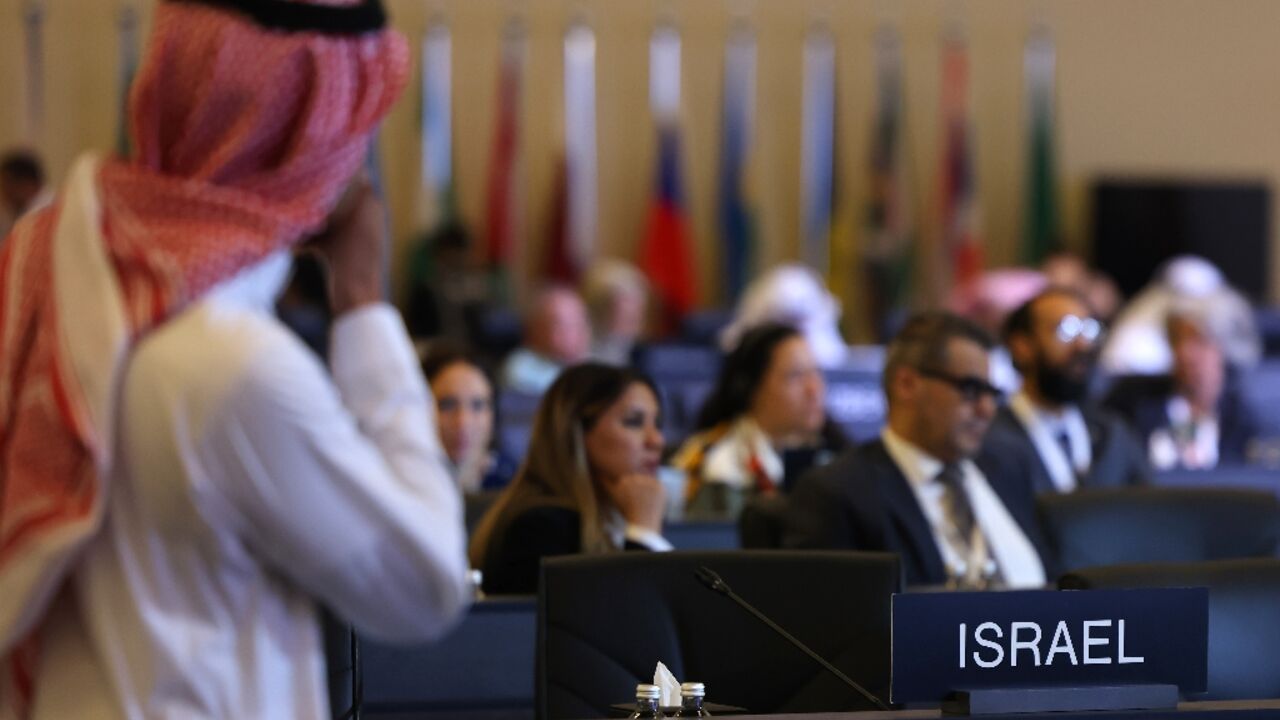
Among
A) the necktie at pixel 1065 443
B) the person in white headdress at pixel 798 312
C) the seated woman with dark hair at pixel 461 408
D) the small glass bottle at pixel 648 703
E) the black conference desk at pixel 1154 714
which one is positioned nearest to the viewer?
the black conference desk at pixel 1154 714

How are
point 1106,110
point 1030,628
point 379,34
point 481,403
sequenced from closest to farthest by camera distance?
point 379,34
point 1030,628
point 481,403
point 1106,110

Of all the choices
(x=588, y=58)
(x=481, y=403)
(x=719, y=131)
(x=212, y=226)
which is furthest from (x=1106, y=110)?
(x=212, y=226)

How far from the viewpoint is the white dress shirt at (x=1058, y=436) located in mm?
6090

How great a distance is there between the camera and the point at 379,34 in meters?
1.82

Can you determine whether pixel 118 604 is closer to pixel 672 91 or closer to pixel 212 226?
pixel 212 226

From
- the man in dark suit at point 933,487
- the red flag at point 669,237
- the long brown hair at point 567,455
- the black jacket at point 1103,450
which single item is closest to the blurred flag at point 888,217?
the red flag at point 669,237

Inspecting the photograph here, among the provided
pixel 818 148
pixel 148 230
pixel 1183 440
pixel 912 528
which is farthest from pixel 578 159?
pixel 148 230

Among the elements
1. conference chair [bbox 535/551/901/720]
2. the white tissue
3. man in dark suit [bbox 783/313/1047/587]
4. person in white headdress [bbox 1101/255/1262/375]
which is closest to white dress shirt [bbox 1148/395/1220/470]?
person in white headdress [bbox 1101/255/1262/375]

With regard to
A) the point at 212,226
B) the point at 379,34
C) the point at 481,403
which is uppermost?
the point at 379,34

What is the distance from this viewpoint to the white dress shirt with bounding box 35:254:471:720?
5.37ft

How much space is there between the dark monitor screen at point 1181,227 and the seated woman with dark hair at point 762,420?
26.3ft

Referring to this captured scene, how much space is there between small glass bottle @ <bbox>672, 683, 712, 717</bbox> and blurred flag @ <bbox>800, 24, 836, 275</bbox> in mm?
11167

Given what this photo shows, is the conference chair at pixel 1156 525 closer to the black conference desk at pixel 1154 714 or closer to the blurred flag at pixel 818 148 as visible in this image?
the black conference desk at pixel 1154 714

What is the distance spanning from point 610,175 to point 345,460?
12394mm
